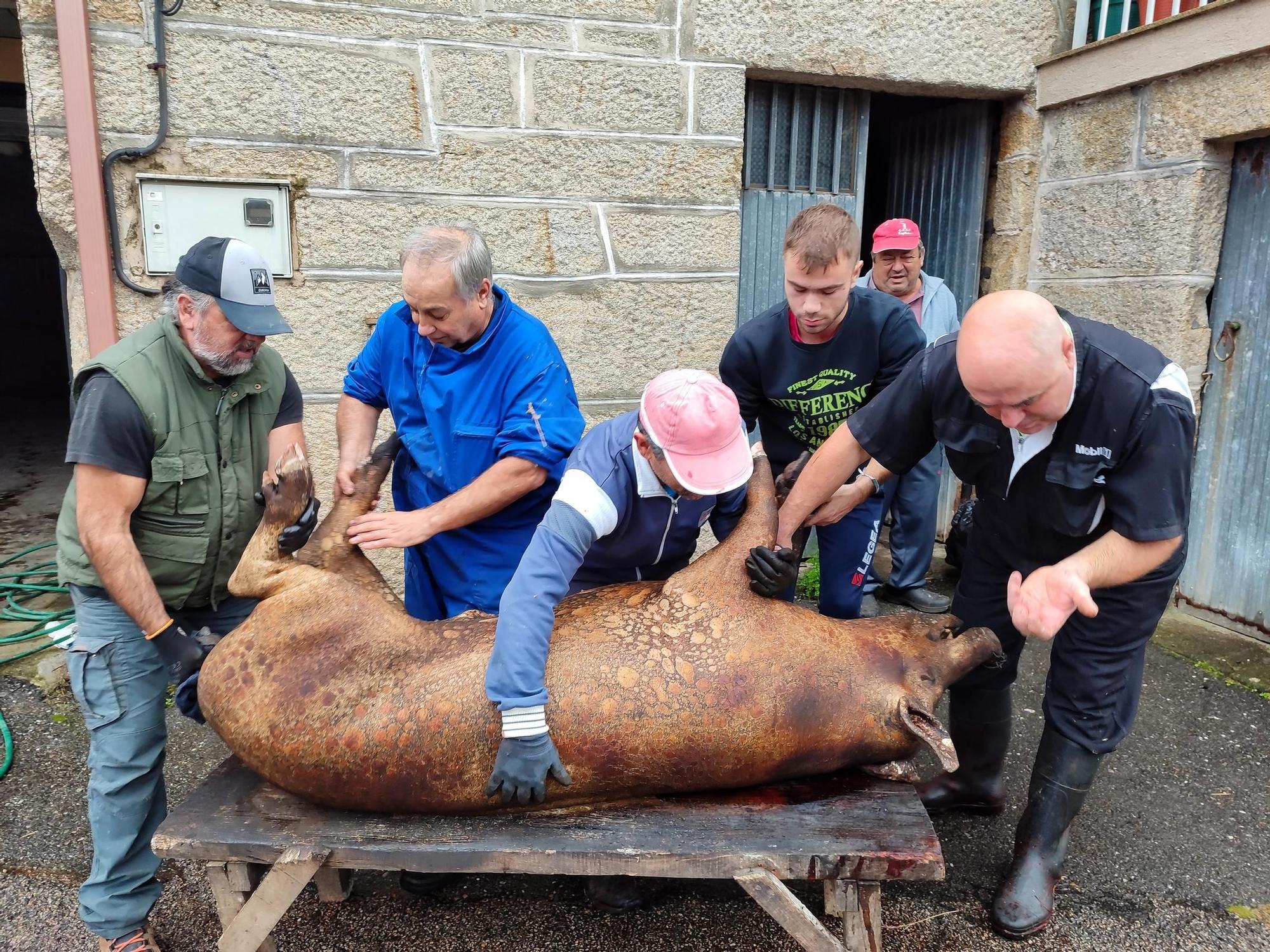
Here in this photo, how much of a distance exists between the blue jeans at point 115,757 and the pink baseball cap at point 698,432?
5.01ft

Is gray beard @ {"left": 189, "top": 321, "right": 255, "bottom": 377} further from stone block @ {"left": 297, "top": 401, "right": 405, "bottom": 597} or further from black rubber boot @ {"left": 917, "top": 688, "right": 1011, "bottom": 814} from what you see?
black rubber boot @ {"left": 917, "top": 688, "right": 1011, "bottom": 814}

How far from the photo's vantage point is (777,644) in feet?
7.65

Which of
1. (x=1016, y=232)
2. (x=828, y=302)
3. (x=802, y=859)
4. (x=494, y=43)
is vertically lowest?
(x=802, y=859)

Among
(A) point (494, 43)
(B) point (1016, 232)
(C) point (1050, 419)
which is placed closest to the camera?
(C) point (1050, 419)

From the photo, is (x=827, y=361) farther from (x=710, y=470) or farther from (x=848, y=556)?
(x=710, y=470)

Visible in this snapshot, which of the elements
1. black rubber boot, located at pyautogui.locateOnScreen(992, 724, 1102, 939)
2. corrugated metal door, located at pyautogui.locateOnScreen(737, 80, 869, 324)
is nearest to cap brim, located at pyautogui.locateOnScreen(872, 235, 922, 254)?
corrugated metal door, located at pyautogui.locateOnScreen(737, 80, 869, 324)

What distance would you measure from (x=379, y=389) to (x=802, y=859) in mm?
1966

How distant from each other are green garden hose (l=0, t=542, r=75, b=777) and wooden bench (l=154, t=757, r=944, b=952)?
2083 millimetres

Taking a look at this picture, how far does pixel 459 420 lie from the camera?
2670mm

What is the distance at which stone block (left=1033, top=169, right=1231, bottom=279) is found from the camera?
13.3 ft

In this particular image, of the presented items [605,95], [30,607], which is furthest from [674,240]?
[30,607]

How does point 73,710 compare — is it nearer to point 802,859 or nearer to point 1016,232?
point 802,859

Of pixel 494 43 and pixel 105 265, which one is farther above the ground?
pixel 494 43

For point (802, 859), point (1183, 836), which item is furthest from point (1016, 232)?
point (802, 859)
